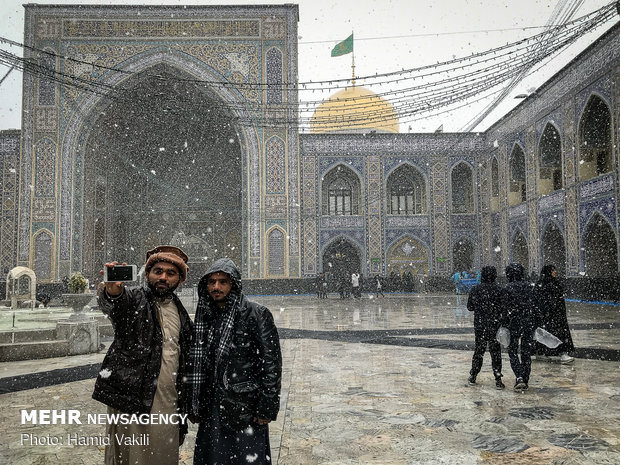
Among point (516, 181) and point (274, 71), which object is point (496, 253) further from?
point (274, 71)

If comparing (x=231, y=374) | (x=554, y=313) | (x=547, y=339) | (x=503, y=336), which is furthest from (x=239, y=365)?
(x=554, y=313)

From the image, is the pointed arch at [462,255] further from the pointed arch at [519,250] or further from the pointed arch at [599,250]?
the pointed arch at [599,250]

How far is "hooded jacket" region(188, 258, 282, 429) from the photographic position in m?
1.99

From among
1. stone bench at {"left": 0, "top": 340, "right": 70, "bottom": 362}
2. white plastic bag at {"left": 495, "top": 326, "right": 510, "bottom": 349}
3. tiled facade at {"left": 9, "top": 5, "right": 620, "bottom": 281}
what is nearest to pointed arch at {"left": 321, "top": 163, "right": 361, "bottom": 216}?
tiled facade at {"left": 9, "top": 5, "right": 620, "bottom": 281}

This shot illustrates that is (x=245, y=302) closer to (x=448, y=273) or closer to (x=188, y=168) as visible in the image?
(x=448, y=273)

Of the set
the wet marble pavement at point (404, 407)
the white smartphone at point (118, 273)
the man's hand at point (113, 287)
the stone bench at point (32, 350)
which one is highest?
the white smartphone at point (118, 273)

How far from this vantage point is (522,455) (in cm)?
280

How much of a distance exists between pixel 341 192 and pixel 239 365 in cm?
2083

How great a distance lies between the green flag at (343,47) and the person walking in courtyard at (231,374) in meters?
19.4

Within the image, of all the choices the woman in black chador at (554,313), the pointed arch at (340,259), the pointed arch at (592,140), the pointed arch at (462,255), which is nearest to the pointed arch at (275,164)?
the pointed arch at (340,259)

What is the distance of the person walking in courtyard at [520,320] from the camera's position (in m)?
4.32

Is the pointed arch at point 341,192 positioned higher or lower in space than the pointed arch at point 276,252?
higher

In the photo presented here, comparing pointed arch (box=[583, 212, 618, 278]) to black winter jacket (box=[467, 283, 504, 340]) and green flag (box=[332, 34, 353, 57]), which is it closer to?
green flag (box=[332, 34, 353, 57])

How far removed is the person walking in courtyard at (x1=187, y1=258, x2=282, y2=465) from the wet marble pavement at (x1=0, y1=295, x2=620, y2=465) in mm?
879
